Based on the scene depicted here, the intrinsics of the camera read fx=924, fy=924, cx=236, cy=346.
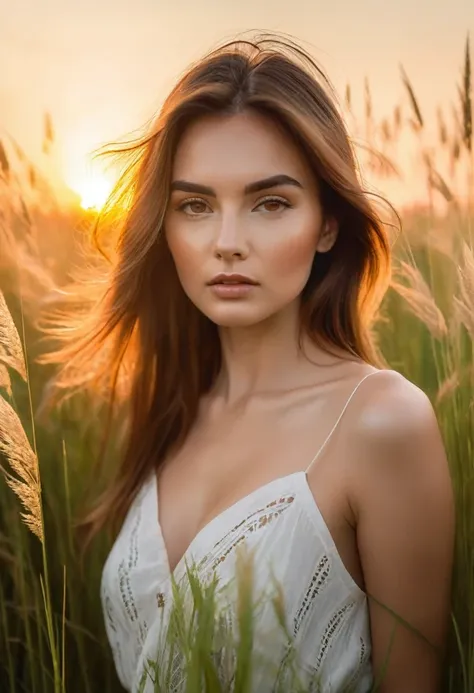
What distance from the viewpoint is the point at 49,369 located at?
5.57 ft

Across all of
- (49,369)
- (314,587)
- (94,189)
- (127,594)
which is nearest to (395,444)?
(314,587)

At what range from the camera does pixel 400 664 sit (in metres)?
1.15

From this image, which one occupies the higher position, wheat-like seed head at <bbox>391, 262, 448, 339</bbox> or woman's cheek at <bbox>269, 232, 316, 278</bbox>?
woman's cheek at <bbox>269, 232, 316, 278</bbox>

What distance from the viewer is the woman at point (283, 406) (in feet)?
3.67

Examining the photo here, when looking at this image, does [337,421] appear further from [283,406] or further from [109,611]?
[109,611]

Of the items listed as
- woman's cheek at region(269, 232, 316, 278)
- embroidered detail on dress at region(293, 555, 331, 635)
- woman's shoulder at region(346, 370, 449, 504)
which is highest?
woman's cheek at region(269, 232, 316, 278)

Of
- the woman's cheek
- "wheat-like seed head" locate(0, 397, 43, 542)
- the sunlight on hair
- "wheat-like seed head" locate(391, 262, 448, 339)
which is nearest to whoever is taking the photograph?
"wheat-like seed head" locate(0, 397, 43, 542)

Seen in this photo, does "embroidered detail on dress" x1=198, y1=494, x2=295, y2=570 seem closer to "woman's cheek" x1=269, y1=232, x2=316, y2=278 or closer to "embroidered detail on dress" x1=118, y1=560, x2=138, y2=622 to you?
"embroidered detail on dress" x1=118, y1=560, x2=138, y2=622

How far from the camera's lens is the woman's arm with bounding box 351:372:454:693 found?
1.11 metres

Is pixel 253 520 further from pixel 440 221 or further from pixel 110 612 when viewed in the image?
pixel 440 221

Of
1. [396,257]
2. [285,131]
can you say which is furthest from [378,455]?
[396,257]

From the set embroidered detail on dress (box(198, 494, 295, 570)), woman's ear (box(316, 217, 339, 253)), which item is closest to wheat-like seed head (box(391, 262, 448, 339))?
woman's ear (box(316, 217, 339, 253))

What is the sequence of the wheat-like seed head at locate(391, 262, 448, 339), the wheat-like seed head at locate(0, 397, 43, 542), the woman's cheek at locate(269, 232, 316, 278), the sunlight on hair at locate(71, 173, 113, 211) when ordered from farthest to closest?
Answer: the sunlight on hair at locate(71, 173, 113, 211), the wheat-like seed head at locate(391, 262, 448, 339), the woman's cheek at locate(269, 232, 316, 278), the wheat-like seed head at locate(0, 397, 43, 542)

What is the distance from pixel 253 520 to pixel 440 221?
0.60 metres
